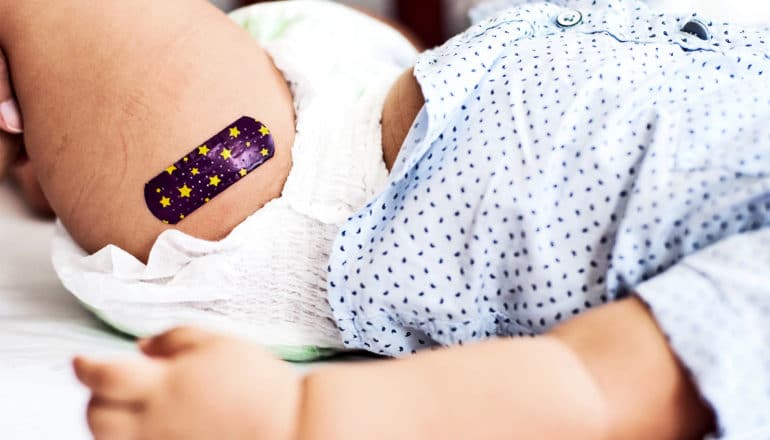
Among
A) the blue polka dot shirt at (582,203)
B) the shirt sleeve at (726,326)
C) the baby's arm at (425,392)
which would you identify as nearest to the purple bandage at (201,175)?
the blue polka dot shirt at (582,203)

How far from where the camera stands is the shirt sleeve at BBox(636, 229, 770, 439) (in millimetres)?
542

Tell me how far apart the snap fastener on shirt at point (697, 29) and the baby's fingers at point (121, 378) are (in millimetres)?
667

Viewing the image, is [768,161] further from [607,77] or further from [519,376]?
[519,376]

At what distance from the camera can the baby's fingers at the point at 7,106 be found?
902 mm

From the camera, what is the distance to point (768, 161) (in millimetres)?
633

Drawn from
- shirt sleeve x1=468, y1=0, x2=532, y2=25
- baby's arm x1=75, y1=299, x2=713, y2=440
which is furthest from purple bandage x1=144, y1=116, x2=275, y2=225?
shirt sleeve x1=468, y1=0, x2=532, y2=25

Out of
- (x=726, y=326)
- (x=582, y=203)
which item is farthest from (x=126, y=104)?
(x=726, y=326)

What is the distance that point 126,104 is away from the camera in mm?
842

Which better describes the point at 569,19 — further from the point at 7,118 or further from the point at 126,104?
the point at 7,118

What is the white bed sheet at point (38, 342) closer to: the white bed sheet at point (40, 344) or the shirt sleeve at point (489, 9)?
the white bed sheet at point (40, 344)

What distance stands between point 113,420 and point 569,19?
2.19ft

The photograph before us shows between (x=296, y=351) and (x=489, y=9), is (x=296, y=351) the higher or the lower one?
the lower one

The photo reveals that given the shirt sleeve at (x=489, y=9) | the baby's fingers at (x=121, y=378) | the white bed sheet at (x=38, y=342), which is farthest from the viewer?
the shirt sleeve at (x=489, y=9)

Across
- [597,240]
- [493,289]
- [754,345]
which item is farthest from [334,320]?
[754,345]
